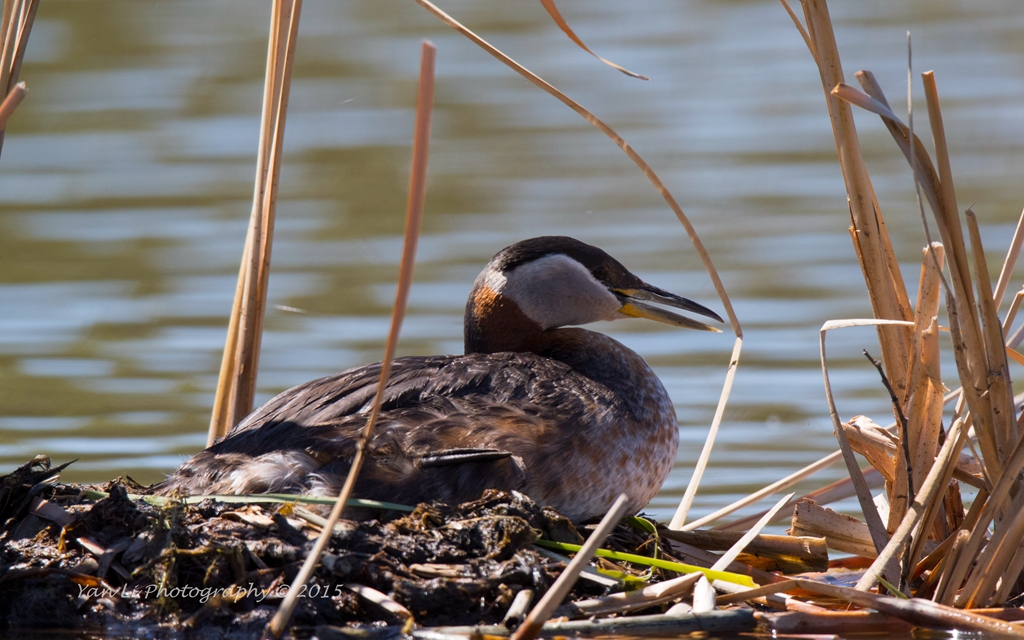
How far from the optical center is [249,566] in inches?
165

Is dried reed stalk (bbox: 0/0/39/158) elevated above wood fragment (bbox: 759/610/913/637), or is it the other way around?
dried reed stalk (bbox: 0/0/39/158)

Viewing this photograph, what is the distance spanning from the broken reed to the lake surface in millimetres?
1562

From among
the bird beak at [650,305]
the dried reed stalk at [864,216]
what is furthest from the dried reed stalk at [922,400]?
the bird beak at [650,305]

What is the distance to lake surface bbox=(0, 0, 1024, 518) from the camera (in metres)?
7.21

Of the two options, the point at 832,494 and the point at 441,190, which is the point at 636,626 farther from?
the point at 441,190

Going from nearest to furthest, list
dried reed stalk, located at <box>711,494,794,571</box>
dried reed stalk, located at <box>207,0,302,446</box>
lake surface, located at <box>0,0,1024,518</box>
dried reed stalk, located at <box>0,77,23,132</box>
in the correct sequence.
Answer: dried reed stalk, located at <box>0,77,23,132</box> → dried reed stalk, located at <box>711,494,794,571</box> → dried reed stalk, located at <box>207,0,302,446</box> → lake surface, located at <box>0,0,1024,518</box>

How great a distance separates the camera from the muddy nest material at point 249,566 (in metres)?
4.10

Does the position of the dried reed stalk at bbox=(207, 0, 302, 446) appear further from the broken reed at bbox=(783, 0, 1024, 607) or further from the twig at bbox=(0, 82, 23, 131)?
the broken reed at bbox=(783, 0, 1024, 607)

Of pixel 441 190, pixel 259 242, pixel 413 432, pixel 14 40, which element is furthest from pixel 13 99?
pixel 441 190

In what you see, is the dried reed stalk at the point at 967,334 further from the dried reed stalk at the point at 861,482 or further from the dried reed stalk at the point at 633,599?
the dried reed stalk at the point at 633,599

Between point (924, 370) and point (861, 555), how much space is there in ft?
2.52

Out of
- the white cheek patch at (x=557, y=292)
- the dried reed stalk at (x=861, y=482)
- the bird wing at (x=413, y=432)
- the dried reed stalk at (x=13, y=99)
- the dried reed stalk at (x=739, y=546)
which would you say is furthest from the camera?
the white cheek patch at (x=557, y=292)

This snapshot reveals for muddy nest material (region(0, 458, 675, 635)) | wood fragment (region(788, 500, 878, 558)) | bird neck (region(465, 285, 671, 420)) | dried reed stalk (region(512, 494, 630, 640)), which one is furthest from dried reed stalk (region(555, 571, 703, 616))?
bird neck (region(465, 285, 671, 420))

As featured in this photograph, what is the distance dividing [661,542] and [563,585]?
1138 mm
